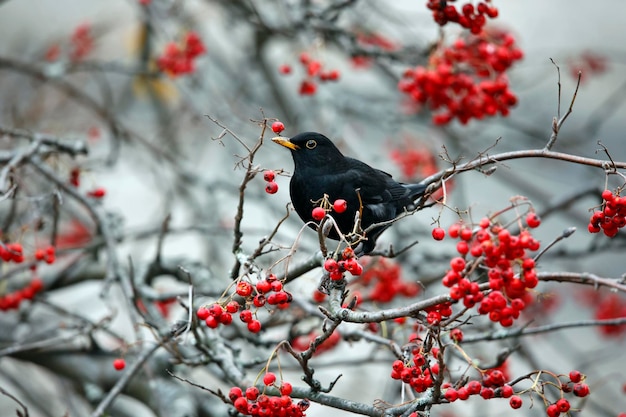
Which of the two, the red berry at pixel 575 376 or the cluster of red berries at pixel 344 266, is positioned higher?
the cluster of red berries at pixel 344 266

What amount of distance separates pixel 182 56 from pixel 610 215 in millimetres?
3568

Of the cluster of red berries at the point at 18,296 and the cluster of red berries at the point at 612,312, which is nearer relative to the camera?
the cluster of red berries at the point at 18,296

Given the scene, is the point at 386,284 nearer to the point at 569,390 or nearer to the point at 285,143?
the point at 285,143

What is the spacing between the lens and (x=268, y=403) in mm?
2146

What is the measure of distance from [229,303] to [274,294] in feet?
0.55

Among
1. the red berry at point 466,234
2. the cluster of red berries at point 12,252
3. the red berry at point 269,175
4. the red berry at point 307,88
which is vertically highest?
the red berry at point 307,88

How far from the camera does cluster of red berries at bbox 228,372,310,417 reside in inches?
84.3

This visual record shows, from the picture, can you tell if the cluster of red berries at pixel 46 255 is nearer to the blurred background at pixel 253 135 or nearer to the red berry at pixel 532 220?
the blurred background at pixel 253 135

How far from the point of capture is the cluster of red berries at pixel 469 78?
3771 mm

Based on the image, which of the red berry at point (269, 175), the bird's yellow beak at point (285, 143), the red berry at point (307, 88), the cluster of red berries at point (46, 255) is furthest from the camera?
the red berry at point (307, 88)

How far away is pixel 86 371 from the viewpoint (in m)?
4.02

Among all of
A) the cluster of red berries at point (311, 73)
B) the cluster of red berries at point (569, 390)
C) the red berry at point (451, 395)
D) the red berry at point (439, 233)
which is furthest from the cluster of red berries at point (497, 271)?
the cluster of red berries at point (311, 73)

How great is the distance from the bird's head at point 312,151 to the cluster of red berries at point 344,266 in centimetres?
90

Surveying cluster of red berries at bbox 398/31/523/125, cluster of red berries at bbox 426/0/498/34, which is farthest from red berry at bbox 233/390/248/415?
cluster of red berries at bbox 398/31/523/125
